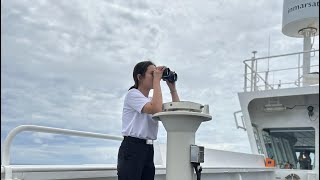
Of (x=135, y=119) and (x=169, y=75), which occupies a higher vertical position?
(x=169, y=75)

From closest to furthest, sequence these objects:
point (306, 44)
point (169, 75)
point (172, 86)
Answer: point (169, 75) → point (172, 86) → point (306, 44)

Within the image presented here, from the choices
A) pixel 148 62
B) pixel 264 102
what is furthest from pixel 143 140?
pixel 264 102

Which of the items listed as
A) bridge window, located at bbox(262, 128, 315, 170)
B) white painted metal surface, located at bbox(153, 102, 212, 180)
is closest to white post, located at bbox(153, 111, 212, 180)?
white painted metal surface, located at bbox(153, 102, 212, 180)

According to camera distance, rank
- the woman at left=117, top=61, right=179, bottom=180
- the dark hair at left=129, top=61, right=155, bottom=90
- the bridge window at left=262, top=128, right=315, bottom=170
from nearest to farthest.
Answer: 1. the woman at left=117, top=61, right=179, bottom=180
2. the dark hair at left=129, top=61, right=155, bottom=90
3. the bridge window at left=262, top=128, right=315, bottom=170

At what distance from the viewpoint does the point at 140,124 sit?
7.75ft

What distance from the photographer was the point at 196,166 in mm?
2322

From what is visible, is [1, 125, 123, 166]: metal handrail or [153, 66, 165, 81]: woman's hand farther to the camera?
[153, 66, 165, 81]: woman's hand

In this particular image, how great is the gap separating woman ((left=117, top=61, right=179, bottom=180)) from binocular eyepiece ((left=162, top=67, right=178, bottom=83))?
1.7 inches

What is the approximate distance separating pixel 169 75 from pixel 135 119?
13.7 inches

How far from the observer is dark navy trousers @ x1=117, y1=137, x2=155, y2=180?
226 cm

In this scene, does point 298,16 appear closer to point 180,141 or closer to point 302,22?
point 302,22

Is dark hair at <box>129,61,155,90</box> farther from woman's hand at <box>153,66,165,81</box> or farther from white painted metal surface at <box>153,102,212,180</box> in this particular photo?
white painted metal surface at <box>153,102,212,180</box>

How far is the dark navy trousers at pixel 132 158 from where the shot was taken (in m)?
2.26

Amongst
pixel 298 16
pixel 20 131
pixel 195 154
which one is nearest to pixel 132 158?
pixel 195 154
